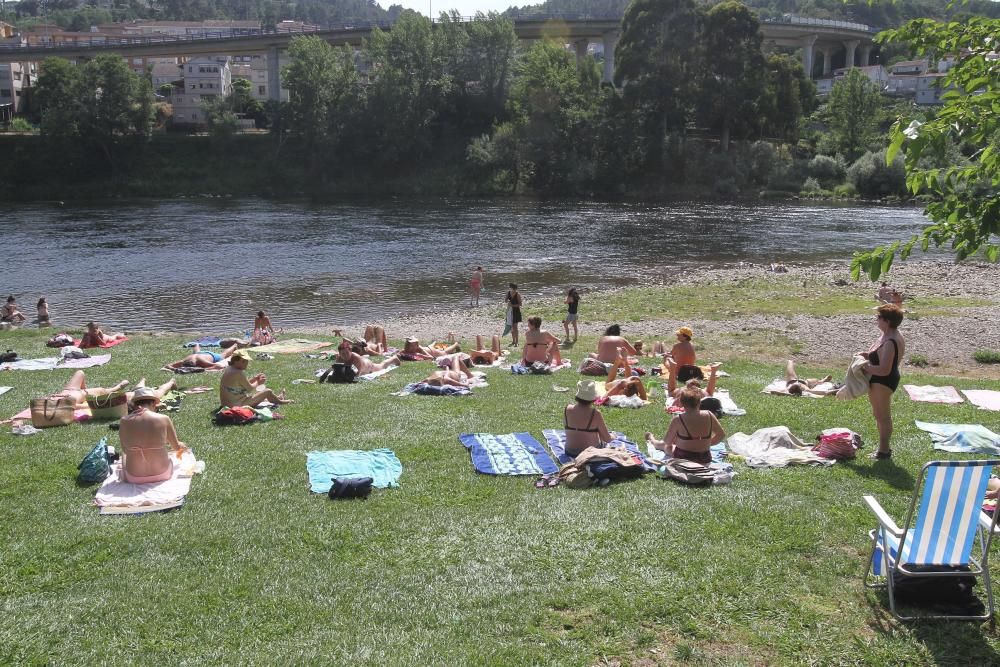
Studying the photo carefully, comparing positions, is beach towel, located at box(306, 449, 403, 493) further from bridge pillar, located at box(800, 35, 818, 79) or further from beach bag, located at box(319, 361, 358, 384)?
bridge pillar, located at box(800, 35, 818, 79)

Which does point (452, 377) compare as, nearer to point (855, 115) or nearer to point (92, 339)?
point (92, 339)

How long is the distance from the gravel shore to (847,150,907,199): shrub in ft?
126

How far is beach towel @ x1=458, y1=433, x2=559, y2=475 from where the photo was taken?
965 cm

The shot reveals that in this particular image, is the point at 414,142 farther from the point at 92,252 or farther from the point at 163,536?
the point at 163,536

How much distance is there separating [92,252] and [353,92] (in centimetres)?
5020

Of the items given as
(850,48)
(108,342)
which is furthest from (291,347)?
(850,48)

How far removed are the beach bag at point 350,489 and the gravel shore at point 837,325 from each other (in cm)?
1224

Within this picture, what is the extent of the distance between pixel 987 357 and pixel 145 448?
1681 cm

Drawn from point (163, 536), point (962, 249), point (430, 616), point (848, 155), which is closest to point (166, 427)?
point (163, 536)

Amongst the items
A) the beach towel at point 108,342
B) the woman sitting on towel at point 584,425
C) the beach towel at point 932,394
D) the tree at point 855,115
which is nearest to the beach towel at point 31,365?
the beach towel at point 108,342

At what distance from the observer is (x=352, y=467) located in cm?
973

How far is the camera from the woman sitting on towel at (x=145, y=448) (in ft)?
30.4

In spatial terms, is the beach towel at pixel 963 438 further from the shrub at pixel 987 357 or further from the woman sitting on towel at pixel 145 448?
the woman sitting on towel at pixel 145 448

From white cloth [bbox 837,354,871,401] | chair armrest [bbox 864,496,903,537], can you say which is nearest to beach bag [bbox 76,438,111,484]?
chair armrest [bbox 864,496,903,537]
